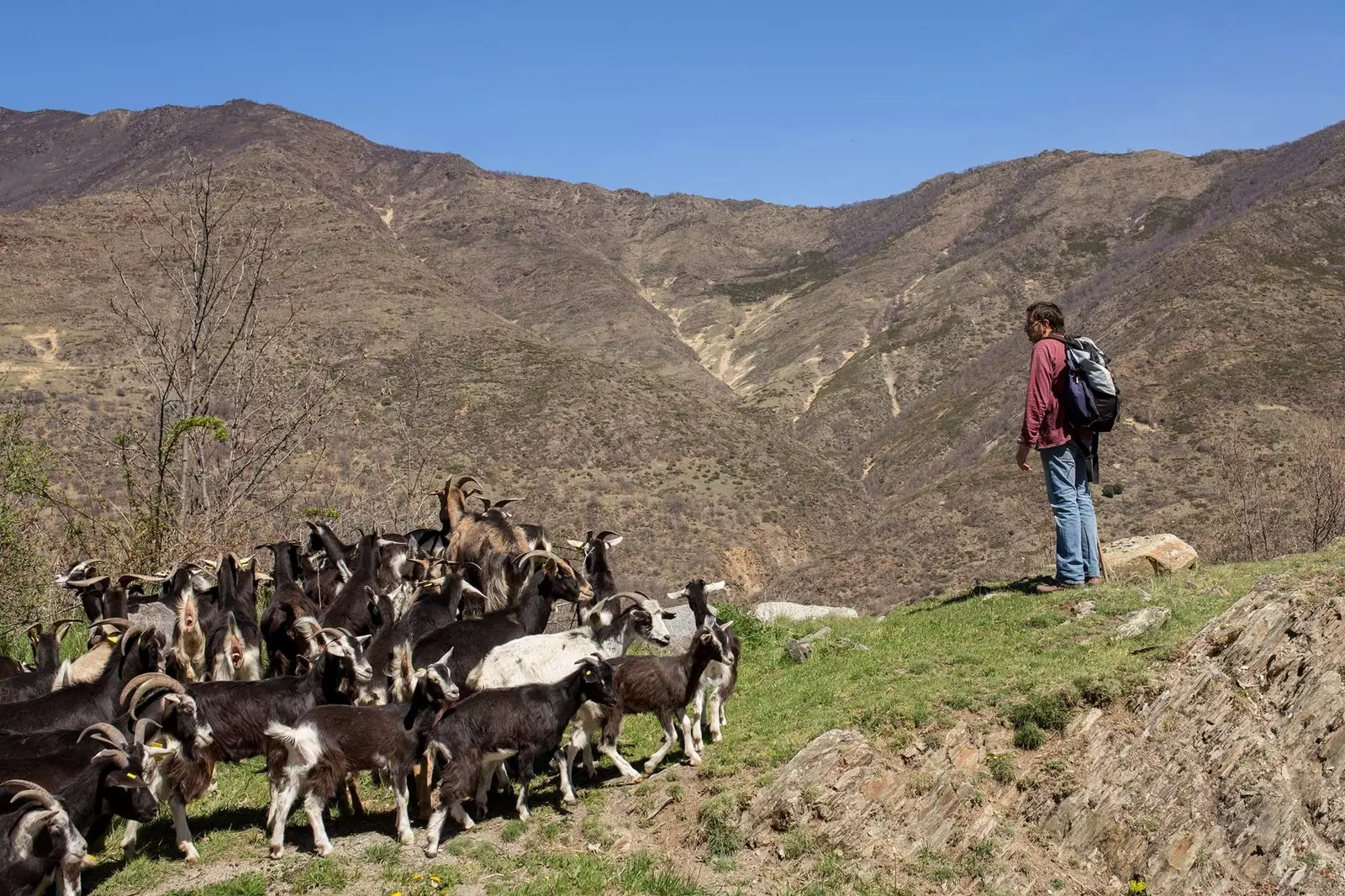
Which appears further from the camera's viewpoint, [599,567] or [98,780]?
[599,567]

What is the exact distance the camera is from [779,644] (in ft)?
45.3

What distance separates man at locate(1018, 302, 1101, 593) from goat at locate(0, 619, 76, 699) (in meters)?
10.2

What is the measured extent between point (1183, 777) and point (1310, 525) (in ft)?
66.6

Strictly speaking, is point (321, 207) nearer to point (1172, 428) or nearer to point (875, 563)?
point (875, 563)

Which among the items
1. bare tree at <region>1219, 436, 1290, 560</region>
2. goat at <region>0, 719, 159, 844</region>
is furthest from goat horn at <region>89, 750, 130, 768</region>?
bare tree at <region>1219, 436, 1290, 560</region>

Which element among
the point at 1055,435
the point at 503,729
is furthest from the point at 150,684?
the point at 1055,435

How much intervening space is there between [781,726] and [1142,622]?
140 inches

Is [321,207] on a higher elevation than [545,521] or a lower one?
higher

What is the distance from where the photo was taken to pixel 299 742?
25.4ft

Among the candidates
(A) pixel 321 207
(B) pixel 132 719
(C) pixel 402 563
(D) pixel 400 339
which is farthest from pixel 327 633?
(A) pixel 321 207

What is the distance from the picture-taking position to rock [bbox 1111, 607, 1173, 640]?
9680 millimetres

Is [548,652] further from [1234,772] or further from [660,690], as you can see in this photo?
[1234,772]

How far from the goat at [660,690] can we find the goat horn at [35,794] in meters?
4.07

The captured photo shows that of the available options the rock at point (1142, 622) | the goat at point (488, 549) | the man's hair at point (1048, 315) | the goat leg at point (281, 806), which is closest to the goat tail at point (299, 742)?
the goat leg at point (281, 806)
